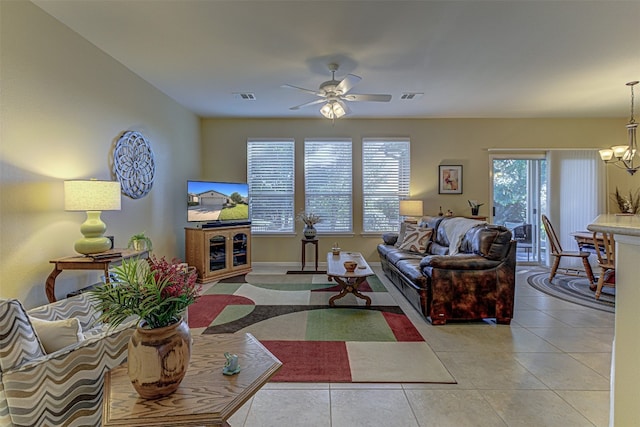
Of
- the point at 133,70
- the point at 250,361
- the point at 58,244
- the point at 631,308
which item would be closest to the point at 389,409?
the point at 250,361

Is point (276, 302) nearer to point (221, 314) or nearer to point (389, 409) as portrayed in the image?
point (221, 314)

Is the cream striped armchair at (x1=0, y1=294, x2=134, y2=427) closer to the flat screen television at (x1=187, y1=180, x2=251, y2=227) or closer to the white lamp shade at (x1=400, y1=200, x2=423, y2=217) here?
the flat screen television at (x1=187, y1=180, x2=251, y2=227)

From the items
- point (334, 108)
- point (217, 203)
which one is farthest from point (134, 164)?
point (334, 108)

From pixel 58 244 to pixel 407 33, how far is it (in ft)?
12.0

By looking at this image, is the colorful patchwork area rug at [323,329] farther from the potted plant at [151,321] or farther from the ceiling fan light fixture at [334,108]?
the ceiling fan light fixture at [334,108]

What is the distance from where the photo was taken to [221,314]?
341cm

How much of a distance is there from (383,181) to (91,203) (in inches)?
182

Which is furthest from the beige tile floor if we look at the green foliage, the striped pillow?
the green foliage

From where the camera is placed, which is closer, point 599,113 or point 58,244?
point 58,244

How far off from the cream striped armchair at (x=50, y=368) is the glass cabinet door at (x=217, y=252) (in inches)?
135

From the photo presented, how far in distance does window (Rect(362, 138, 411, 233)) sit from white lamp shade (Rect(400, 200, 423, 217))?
16.2 inches

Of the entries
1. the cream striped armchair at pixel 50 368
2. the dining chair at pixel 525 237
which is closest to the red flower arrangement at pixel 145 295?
the cream striped armchair at pixel 50 368

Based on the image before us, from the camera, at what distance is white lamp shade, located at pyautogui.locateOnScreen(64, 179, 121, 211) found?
2490 millimetres

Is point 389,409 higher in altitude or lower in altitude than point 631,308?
lower
